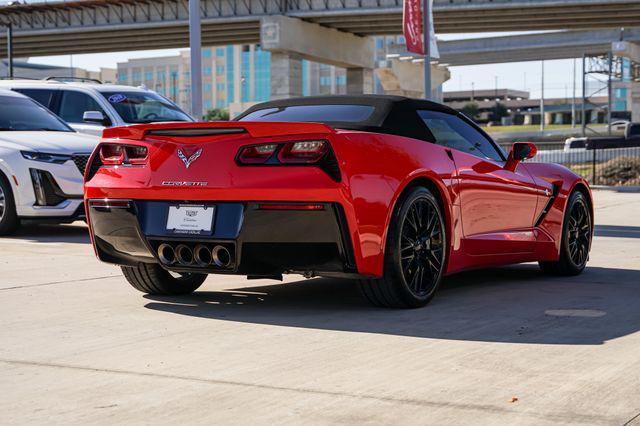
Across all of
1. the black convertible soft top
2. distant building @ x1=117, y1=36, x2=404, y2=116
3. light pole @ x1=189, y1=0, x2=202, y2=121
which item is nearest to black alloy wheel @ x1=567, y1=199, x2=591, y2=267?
the black convertible soft top

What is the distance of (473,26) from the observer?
6788 centimetres

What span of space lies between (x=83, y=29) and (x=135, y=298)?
6793 cm

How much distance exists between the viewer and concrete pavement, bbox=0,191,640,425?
411 centimetres

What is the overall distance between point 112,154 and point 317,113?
1322mm

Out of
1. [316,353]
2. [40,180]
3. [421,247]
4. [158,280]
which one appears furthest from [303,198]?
[40,180]

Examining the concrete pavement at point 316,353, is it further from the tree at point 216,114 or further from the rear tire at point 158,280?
the tree at point 216,114

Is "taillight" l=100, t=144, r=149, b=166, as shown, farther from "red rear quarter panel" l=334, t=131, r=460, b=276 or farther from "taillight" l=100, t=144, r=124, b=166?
"red rear quarter panel" l=334, t=131, r=460, b=276

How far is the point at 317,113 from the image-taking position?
706 cm

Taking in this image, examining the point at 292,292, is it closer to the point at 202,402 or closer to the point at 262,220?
the point at 262,220

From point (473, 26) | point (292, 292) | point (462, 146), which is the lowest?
point (292, 292)

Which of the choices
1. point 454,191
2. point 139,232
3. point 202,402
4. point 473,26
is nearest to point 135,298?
point 139,232

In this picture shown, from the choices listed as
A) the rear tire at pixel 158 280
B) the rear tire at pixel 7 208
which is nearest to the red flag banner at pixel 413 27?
the rear tire at pixel 7 208

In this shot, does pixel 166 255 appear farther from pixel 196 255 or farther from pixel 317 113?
pixel 317 113

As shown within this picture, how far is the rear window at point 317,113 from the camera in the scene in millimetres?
6871
